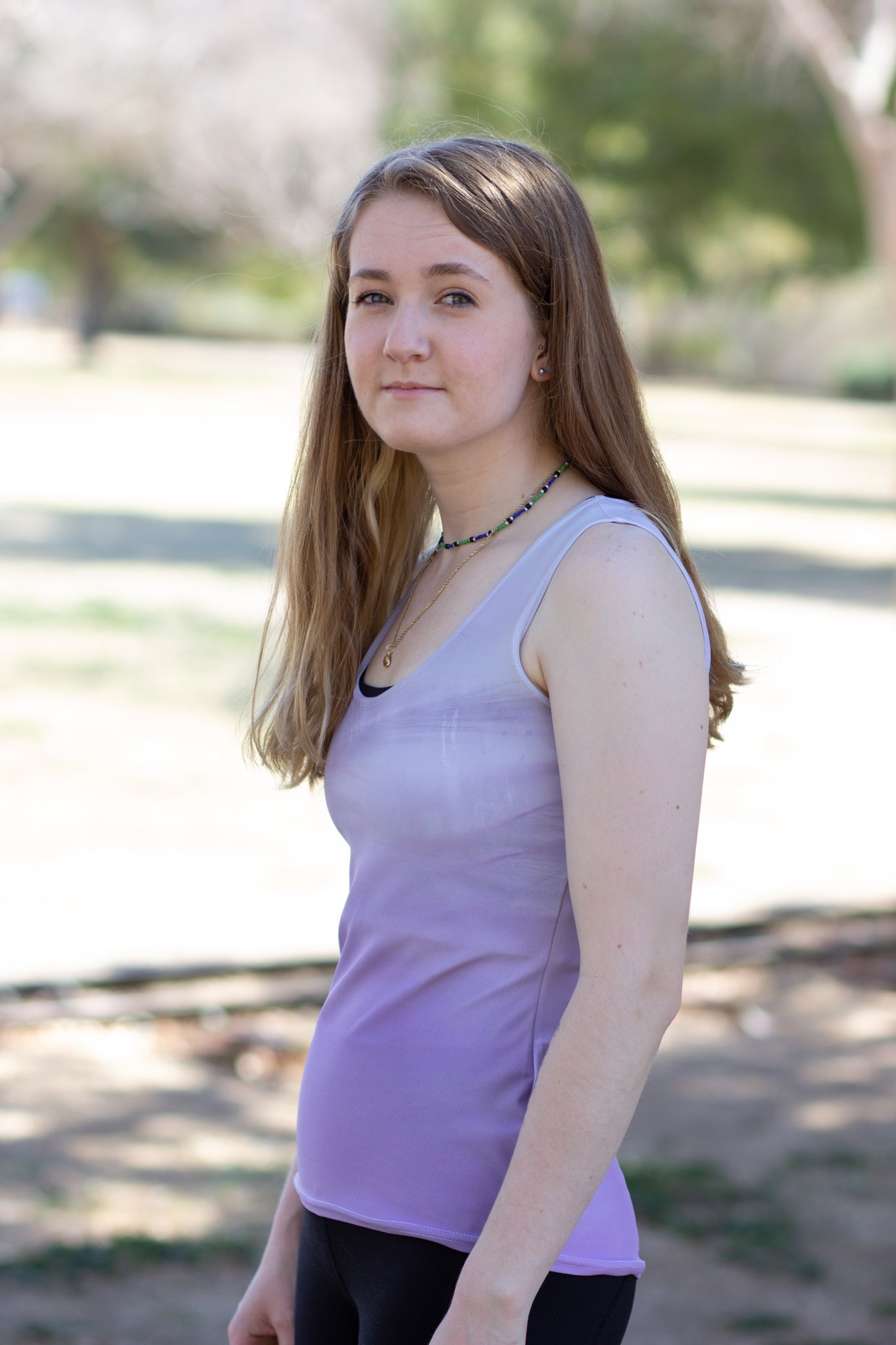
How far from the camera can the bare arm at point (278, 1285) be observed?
2043 mm

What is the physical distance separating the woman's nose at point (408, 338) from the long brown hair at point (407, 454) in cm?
11

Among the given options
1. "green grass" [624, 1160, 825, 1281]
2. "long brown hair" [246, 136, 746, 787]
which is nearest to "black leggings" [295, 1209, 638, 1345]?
"long brown hair" [246, 136, 746, 787]

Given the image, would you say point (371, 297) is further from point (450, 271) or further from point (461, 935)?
point (461, 935)

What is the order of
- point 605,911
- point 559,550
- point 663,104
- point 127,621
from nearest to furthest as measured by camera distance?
1. point 605,911
2. point 559,550
3. point 127,621
4. point 663,104

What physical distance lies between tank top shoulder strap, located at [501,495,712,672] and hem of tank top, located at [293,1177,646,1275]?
0.66m

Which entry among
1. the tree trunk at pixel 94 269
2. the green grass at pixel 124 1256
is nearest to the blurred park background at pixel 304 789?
the green grass at pixel 124 1256

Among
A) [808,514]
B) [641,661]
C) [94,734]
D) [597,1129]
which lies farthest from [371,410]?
[808,514]

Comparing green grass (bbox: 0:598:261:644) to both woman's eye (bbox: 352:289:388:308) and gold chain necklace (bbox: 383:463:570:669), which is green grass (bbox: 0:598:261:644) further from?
woman's eye (bbox: 352:289:388:308)

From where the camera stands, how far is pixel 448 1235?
173 centimetres

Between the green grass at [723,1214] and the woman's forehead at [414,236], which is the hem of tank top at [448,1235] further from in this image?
the green grass at [723,1214]

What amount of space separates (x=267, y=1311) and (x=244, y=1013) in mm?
3213

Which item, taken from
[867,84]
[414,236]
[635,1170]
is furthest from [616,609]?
[867,84]

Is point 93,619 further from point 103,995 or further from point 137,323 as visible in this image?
point 137,323

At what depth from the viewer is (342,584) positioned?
216 centimetres
